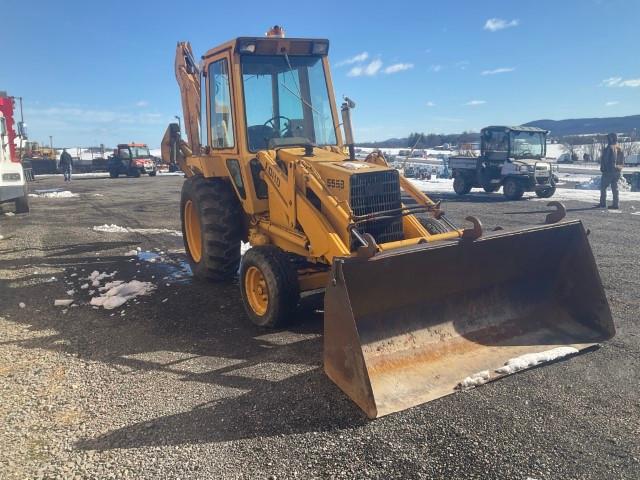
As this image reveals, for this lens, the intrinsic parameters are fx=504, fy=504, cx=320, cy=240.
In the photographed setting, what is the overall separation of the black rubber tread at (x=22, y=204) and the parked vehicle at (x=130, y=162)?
21.9 m

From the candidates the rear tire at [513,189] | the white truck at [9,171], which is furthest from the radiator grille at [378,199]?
the rear tire at [513,189]

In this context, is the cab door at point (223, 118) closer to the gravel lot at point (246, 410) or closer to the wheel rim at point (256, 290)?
the wheel rim at point (256, 290)

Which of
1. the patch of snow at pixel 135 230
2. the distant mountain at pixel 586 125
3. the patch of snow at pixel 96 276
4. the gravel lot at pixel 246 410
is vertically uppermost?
the distant mountain at pixel 586 125

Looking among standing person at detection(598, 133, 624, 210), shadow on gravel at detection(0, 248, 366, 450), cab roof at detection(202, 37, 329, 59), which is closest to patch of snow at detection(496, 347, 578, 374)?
shadow on gravel at detection(0, 248, 366, 450)

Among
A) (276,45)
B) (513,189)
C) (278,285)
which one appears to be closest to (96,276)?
(278,285)

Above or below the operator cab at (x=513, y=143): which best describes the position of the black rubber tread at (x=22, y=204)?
below

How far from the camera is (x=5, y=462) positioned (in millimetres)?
3002

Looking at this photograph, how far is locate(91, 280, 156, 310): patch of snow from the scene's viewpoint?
6.11m

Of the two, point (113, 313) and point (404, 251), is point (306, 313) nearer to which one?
point (404, 251)

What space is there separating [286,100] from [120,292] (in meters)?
3.23

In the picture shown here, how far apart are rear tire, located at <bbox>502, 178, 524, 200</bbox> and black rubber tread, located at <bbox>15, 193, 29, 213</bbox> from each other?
15.7 metres

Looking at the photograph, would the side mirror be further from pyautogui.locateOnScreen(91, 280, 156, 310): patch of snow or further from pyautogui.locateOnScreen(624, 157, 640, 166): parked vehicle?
pyautogui.locateOnScreen(624, 157, 640, 166): parked vehicle

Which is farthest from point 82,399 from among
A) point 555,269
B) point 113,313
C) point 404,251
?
point 555,269

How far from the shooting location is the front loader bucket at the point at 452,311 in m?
3.57
